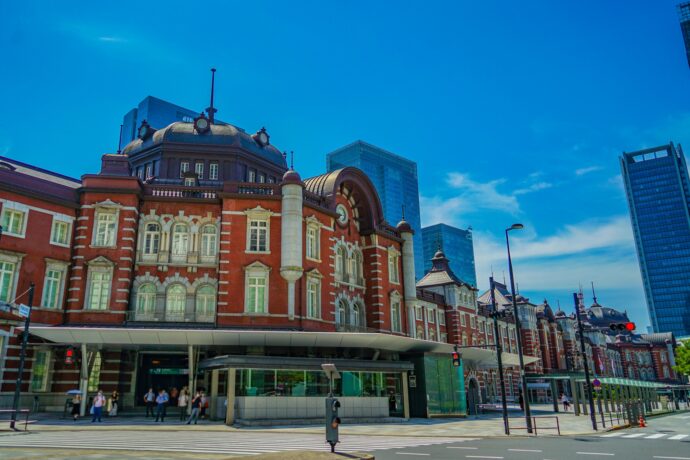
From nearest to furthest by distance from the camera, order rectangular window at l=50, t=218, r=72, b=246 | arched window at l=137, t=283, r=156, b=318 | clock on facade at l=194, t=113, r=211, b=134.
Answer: rectangular window at l=50, t=218, r=72, b=246 → arched window at l=137, t=283, r=156, b=318 → clock on facade at l=194, t=113, r=211, b=134

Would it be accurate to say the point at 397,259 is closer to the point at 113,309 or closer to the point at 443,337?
the point at 443,337

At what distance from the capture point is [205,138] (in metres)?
41.8

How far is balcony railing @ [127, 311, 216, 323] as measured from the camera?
1252 inches

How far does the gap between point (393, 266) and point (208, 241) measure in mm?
16679

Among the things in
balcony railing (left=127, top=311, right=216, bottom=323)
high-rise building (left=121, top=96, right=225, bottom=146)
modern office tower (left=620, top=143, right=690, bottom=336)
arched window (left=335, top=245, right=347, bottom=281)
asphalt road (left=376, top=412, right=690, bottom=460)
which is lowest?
asphalt road (left=376, top=412, right=690, bottom=460)

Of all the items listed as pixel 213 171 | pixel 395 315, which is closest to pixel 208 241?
pixel 213 171

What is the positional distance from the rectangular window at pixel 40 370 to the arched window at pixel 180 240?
8930 millimetres

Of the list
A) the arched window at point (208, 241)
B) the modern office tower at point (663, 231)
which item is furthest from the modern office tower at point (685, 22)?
the arched window at point (208, 241)

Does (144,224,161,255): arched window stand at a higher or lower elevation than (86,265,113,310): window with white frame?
higher

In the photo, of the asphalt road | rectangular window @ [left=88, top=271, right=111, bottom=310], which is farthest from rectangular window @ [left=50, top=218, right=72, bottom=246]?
the asphalt road

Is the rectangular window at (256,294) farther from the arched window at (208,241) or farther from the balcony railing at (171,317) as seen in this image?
the arched window at (208,241)

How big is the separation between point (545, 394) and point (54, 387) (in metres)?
66.4

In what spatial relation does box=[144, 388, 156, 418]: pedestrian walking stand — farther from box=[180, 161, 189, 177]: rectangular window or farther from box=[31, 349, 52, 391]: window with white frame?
box=[180, 161, 189, 177]: rectangular window

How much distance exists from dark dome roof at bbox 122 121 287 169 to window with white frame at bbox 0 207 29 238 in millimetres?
12744
